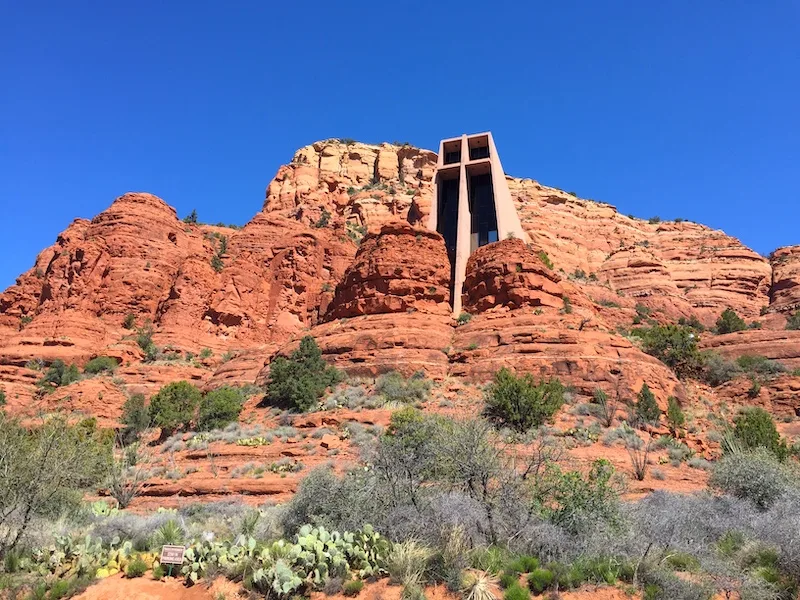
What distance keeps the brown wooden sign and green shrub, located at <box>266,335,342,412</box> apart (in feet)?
47.8

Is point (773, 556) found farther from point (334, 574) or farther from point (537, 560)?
point (334, 574)

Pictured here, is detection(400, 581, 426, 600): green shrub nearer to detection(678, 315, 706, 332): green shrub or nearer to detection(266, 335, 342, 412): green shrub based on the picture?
detection(266, 335, 342, 412): green shrub

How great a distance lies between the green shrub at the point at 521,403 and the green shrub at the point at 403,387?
316cm

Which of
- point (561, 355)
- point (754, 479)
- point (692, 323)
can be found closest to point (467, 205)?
point (561, 355)

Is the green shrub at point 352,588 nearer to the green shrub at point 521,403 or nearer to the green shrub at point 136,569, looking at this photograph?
the green shrub at point 136,569

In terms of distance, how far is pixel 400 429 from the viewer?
18078 mm

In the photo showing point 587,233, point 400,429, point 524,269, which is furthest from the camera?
point 587,233

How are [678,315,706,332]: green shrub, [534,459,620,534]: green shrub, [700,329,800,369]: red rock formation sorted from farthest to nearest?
[678,315,706,332]: green shrub
[700,329,800,369]: red rock formation
[534,459,620,534]: green shrub

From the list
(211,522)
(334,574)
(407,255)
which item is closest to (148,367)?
(407,255)

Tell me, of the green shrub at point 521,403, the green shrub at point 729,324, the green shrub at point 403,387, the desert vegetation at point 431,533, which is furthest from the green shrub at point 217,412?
the green shrub at point 729,324

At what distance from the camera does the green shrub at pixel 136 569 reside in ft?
30.6

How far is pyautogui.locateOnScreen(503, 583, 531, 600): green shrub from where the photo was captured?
782 centimetres

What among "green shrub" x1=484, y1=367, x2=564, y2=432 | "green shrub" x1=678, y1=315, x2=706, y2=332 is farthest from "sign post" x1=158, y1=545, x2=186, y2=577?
"green shrub" x1=678, y1=315, x2=706, y2=332

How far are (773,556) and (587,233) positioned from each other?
61.1 m
